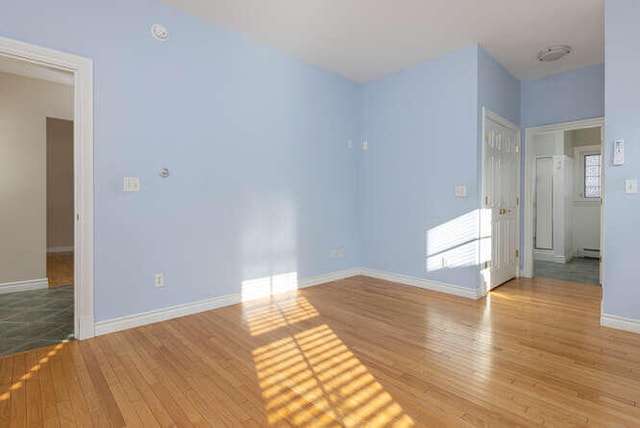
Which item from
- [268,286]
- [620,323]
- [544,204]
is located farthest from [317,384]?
[544,204]

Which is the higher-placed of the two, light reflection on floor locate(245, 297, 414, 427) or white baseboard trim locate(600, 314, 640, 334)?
white baseboard trim locate(600, 314, 640, 334)

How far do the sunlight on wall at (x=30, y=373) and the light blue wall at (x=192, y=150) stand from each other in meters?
0.34

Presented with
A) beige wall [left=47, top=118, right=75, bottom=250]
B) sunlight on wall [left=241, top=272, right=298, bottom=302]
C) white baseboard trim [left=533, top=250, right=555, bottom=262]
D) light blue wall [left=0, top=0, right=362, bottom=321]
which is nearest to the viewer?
light blue wall [left=0, top=0, right=362, bottom=321]

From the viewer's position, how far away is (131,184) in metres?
2.84

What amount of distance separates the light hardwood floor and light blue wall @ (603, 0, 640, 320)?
0.37 m

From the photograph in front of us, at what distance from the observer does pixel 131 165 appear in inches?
112

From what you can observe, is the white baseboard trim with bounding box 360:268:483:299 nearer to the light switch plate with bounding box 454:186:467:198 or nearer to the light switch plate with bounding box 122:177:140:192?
the light switch plate with bounding box 454:186:467:198

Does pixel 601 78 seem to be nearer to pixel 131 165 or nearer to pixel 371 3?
pixel 371 3

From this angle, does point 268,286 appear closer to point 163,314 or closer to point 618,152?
point 163,314

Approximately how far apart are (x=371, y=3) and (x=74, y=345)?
370 centimetres

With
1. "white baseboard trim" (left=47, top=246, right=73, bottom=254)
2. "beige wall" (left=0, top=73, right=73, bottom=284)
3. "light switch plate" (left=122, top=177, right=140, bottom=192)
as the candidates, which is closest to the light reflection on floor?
"light switch plate" (left=122, top=177, right=140, bottom=192)

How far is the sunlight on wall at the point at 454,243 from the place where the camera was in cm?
381

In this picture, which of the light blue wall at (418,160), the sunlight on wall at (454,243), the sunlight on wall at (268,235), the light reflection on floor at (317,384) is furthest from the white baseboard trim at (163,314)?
the sunlight on wall at (454,243)

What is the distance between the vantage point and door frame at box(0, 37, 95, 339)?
102 inches
